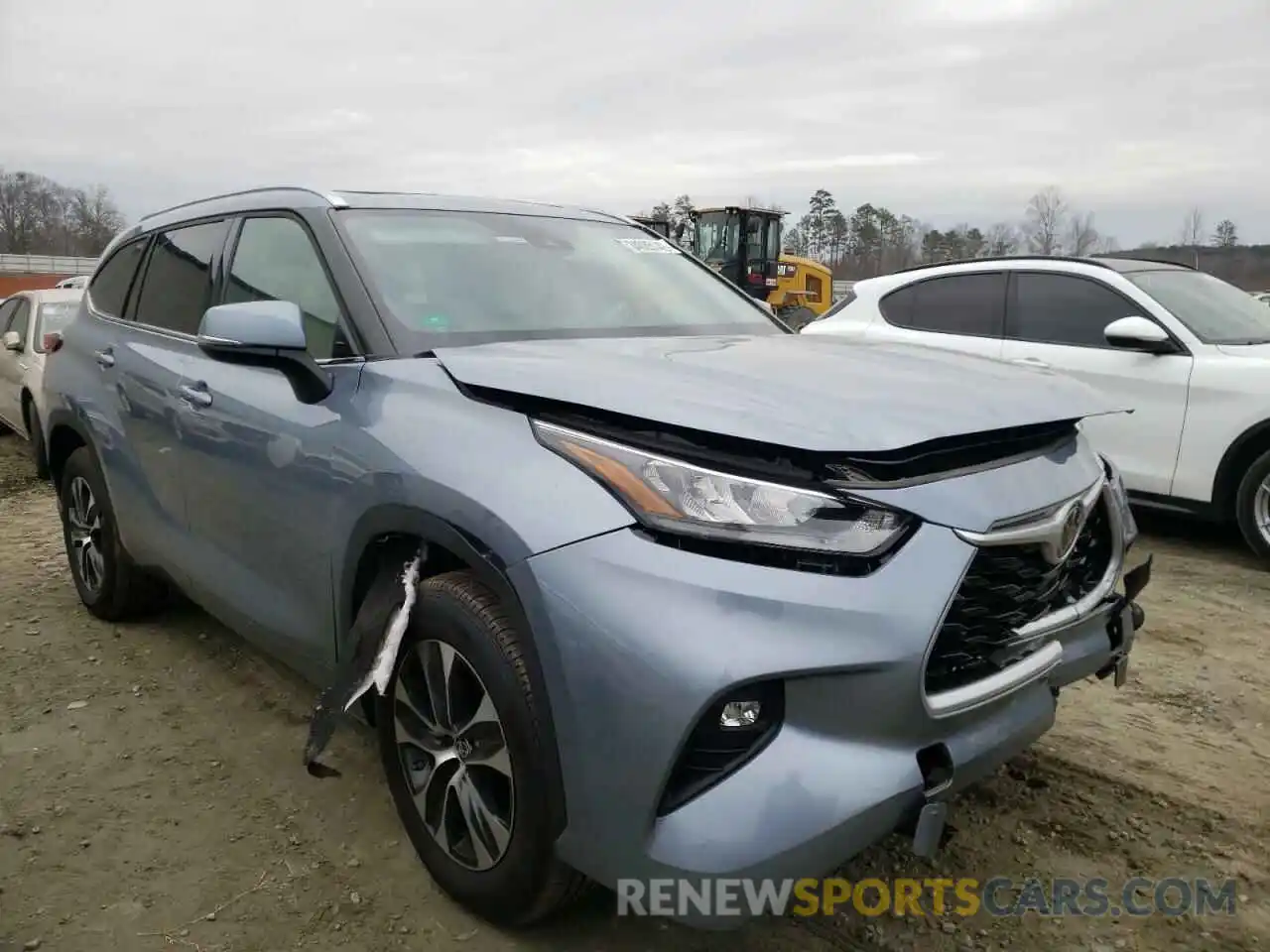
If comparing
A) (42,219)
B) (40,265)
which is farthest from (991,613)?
(42,219)

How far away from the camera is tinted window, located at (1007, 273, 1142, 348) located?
18.8 ft

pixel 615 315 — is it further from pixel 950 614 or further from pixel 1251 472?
Answer: pixel 1251 472

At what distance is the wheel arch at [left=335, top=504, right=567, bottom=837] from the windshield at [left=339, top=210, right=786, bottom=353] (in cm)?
49

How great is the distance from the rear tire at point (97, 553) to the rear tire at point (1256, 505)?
5.42m

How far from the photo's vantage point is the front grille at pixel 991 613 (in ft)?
6.02

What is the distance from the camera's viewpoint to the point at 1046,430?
2.21 metres

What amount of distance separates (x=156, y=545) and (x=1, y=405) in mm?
6559

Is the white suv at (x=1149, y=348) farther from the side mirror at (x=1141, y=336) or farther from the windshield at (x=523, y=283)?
the windshield at (x=523, y=283)

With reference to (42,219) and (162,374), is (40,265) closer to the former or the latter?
(42,219)

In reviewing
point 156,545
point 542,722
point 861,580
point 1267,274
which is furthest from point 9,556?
point 1267,274

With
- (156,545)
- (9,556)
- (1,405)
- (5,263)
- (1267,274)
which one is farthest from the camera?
(5,263)

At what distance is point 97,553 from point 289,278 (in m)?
2.08

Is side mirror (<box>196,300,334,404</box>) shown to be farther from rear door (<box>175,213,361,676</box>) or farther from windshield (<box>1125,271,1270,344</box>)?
windshield (<box>1125,271,1270,344</box>)

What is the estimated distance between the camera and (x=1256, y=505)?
16.7ft
